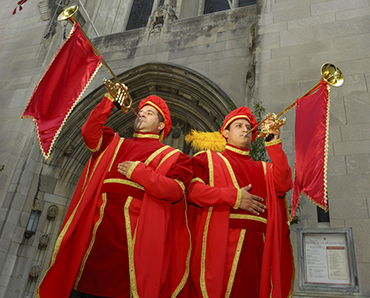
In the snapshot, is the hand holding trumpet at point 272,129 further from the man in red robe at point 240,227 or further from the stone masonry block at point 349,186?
the stone masonry block at point 349,186

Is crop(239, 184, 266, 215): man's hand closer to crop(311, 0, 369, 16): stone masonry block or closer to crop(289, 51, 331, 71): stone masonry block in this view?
crop(289, 51, 331, 71): stone masonry block

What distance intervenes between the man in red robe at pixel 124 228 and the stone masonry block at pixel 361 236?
1814 millimetres

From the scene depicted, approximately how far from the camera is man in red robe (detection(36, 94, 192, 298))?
2246 millimetres

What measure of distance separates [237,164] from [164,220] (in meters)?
0.75

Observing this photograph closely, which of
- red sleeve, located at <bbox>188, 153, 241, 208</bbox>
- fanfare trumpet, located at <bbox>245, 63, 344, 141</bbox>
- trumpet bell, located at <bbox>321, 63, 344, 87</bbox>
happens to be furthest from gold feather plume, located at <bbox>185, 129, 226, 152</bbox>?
trumpet bell, located at <bbox>321, 63, 344, 87</bbox>

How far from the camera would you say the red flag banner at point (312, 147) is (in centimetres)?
258

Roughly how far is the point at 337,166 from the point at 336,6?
8.18 feet

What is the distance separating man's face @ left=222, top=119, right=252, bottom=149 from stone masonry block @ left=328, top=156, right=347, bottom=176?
1.36 m

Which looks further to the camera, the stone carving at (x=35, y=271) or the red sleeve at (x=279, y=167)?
the stone carving at (x=35, y=271)

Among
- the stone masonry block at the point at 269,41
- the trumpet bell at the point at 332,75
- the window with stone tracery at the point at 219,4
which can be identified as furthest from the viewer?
the window with stone tracery at the point at 219,4

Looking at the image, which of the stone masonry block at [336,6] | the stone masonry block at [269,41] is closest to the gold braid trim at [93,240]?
the stone masonry block at [269,41]

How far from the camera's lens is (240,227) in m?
2.51

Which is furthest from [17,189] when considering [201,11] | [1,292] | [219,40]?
[201,11]

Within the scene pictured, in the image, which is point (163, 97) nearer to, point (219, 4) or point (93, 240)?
point (219, 4)
